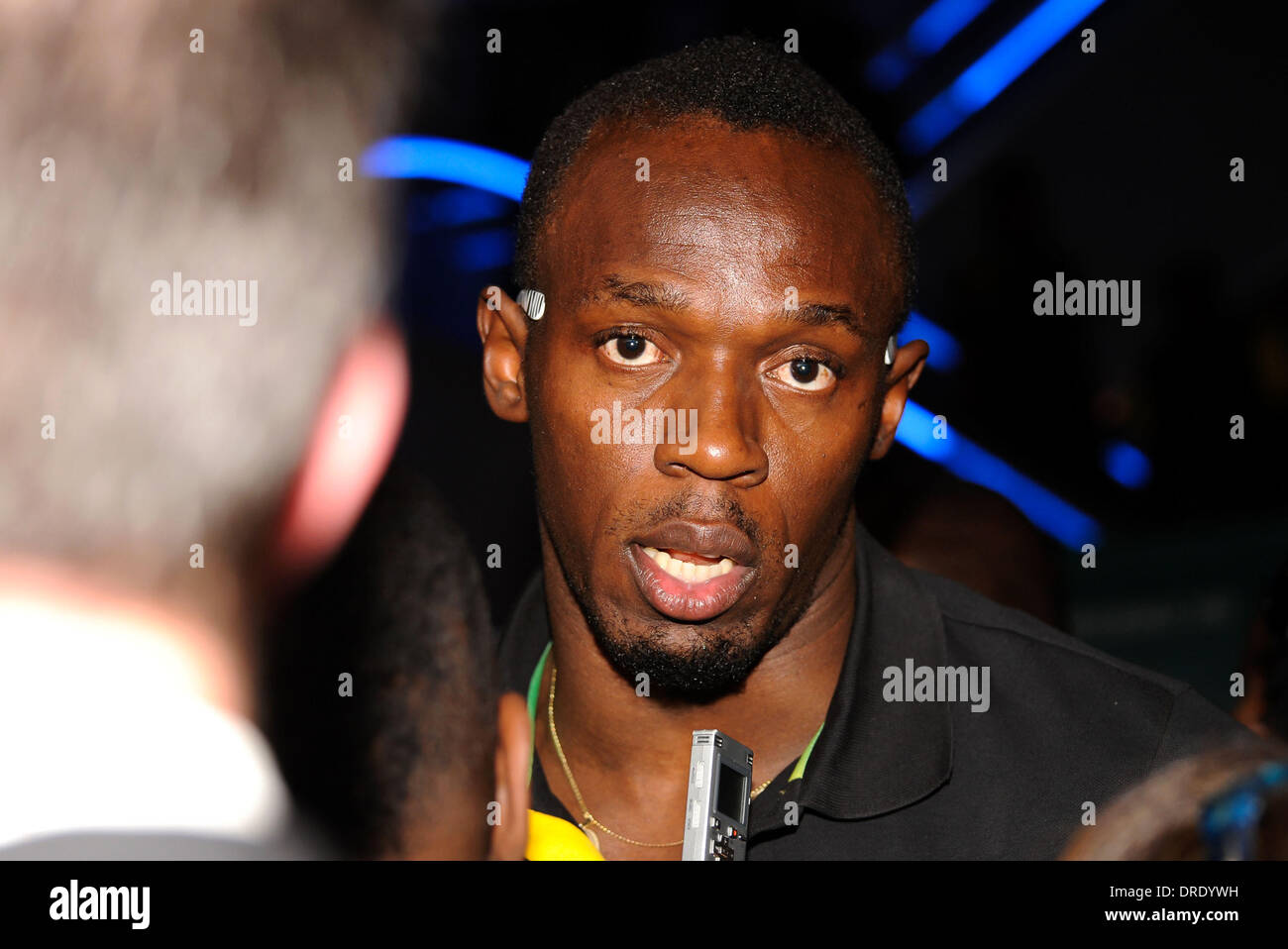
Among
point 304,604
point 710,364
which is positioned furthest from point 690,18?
point 304,604

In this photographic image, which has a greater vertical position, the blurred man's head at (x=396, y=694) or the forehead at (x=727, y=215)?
the forehead at (x=727, y=215)

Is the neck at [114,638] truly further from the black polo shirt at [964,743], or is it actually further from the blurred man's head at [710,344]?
the black polo shirt at [964,743]

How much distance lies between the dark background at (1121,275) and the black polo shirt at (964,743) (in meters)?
0.80

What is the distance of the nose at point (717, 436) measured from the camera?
1.89 metres

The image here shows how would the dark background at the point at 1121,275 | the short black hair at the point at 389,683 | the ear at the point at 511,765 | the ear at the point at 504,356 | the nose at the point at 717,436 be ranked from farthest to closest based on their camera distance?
1. the dark background at the point at 1121,275
2. the ear at the point at 504,356
3. the nose at the point at 717,436
4. the ear at the point at 511,765
5. the short black hair at the point at 389,683

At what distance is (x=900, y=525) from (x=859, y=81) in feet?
3.79

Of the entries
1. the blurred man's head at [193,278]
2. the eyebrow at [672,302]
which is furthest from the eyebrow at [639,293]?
the blurred man's head at [193,278]

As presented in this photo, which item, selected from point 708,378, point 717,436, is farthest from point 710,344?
point 717,436

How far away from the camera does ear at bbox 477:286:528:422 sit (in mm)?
2254

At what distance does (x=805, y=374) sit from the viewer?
202 centimetres

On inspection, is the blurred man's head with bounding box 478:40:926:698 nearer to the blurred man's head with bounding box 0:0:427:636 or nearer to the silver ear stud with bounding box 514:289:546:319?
the silver ear stud with bounding box 514:289:546:319

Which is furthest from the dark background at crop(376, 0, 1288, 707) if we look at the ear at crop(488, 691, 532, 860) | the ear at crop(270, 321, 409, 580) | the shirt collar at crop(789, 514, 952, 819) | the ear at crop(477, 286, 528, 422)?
the ear at crop(270, 321, 409, 580)

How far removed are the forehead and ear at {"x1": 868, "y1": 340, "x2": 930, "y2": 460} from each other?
16 cm

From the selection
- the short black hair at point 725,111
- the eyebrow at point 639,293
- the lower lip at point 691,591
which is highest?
the short black hair at point 725,111
